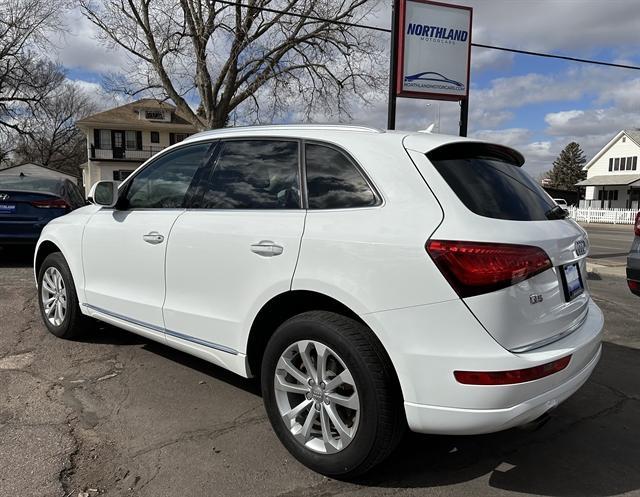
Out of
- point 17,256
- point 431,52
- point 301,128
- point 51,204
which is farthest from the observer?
point 431,52

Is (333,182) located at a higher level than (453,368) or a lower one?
higher

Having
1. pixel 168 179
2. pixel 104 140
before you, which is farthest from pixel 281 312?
pixel 104 140

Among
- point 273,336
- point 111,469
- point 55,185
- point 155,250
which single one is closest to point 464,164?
point 273,336

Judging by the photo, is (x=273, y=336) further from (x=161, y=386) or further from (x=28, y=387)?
(x=28, y=387)

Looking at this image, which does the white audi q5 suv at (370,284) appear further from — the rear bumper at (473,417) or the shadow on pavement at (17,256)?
the shadow on pavement at (17,256)

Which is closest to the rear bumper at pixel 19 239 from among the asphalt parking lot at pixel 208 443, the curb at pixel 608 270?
the asphalt parking lot at pixel 208 443

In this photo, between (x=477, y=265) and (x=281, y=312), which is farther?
(x=281, y=312)

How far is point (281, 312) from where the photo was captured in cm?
305

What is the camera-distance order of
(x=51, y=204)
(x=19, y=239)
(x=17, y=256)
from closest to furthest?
(x=19, y=239)
(x=51, y=204)
(x=17, y=256)

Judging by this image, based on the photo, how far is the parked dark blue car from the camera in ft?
26.7

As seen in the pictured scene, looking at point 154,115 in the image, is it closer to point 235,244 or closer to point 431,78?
point 431,78

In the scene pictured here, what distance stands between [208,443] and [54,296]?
264 centimetres

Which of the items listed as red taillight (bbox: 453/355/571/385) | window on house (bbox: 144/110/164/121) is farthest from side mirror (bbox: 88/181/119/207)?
window on house (bbox: 144/110/164/121)

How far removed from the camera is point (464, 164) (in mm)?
2807
